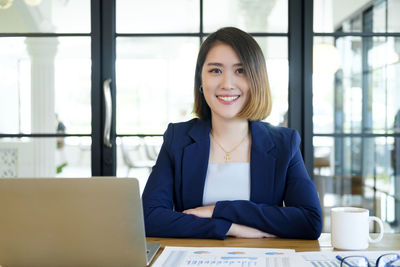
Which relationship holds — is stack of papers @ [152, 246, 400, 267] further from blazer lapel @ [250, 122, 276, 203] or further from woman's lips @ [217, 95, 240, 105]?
woman's lips @ [217, 95, 240, 105]

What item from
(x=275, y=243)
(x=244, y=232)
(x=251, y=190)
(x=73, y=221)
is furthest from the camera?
(x=251, y=190)

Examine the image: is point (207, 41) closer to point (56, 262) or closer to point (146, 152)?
point (56, 262)

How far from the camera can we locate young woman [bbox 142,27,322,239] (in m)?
1.72

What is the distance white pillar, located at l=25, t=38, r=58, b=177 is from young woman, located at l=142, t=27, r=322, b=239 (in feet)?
4.99

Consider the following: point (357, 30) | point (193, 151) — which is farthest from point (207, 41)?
point (357, 30)

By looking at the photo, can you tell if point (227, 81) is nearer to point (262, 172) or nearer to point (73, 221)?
point (262, 172)

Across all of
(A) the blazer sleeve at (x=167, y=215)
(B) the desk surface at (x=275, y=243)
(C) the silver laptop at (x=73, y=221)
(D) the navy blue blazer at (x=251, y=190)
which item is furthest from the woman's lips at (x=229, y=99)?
(C) the silver laptop at (x=73, y=221)

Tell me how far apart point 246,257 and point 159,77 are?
2090 mm

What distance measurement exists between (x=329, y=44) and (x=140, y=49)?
1.21 metres

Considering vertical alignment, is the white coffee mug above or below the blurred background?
below

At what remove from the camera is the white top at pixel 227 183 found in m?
1.74

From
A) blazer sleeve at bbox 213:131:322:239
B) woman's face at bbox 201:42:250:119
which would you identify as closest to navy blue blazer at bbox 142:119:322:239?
blazer sleeve at bbox 213:131:322:239

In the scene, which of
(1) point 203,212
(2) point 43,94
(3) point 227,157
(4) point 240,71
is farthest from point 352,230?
(2) point 43,94

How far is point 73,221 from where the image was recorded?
1026mm
